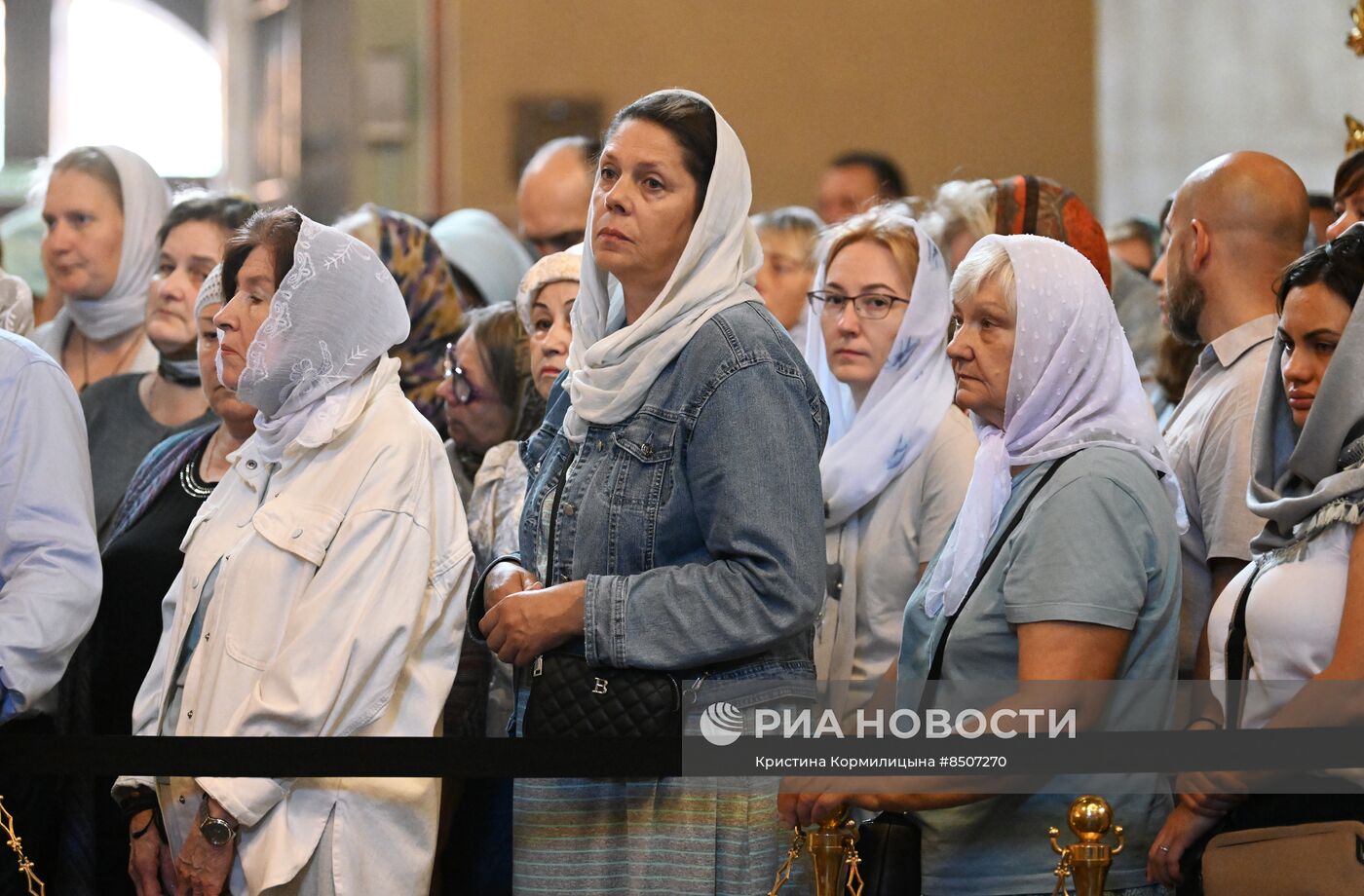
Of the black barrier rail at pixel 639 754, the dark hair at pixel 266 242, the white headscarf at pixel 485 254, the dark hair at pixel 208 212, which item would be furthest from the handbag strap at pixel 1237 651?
the white headscarf at pixel 485 254

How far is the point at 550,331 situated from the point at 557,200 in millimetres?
1630

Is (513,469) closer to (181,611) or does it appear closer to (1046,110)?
(181,611)

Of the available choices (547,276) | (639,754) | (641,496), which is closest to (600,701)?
(639,754)

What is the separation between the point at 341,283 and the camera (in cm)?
304

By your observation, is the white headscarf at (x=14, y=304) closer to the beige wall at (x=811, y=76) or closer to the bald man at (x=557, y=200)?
the bald man at (x=557, y=200)

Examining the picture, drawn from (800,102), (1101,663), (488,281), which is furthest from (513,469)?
(800,102)

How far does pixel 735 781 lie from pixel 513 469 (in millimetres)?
1121

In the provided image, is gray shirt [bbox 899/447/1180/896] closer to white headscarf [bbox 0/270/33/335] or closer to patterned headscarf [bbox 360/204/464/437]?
patterned headscarf [bbox 360/204/464/437]

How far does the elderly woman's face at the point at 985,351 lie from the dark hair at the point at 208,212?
2.02 metres

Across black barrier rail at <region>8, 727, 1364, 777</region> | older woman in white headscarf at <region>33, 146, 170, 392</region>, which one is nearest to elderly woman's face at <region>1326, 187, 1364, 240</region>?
black barrier rail at <region>8, 727, 1364, 777</region>

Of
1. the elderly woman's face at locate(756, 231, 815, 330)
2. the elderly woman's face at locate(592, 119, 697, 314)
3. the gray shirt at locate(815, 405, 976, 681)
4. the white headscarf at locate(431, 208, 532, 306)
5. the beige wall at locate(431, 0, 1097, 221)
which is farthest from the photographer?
the beige wall at locate(431, 0, 1097, 221)

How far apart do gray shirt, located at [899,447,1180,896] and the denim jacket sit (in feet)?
0.94

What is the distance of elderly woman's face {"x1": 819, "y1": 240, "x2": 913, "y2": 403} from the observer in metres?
3.74

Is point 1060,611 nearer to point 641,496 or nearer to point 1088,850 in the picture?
point 1088,850
